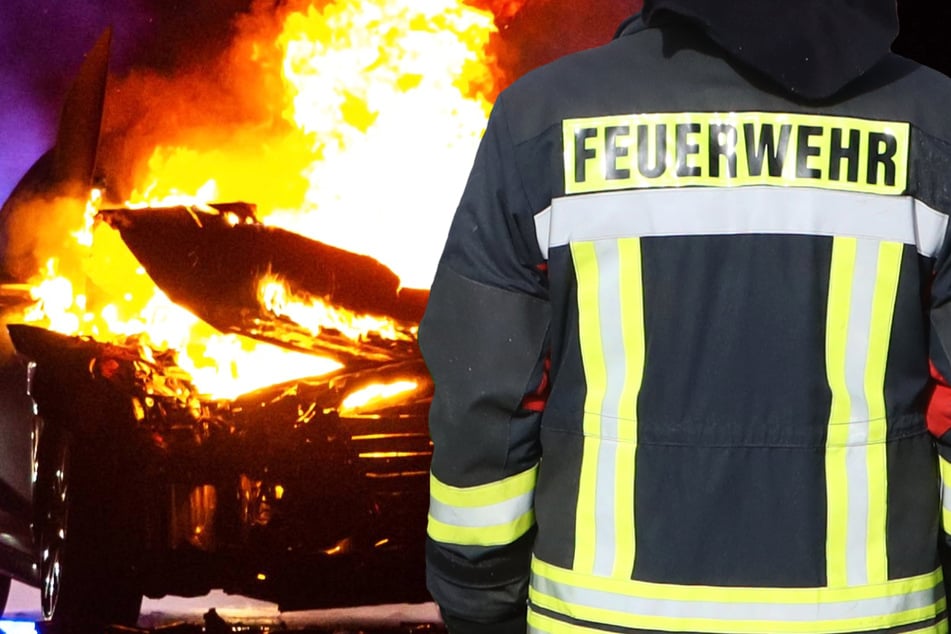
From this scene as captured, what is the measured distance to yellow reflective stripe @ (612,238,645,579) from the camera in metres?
1.29

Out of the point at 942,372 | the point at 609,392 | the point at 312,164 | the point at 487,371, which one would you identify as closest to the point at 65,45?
the point at 312,164

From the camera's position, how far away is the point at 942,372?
132cm

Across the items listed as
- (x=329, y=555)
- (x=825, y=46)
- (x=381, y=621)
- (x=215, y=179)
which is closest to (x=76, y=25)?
(x=215, y=179)

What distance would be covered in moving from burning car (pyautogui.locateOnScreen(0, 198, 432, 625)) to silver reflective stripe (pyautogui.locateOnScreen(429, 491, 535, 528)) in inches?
39.7

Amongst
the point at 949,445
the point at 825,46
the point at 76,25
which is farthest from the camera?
the point at 76,25

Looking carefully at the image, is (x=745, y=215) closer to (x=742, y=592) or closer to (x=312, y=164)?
(x=742, y=592)

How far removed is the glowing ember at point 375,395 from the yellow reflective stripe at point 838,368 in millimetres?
1260

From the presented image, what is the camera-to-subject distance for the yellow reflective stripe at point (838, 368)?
1.28m

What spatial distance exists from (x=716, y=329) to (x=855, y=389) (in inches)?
8.0

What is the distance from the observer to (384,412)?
2.39m

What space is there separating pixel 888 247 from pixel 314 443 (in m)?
1.49

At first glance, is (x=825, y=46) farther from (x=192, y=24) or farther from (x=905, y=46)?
(x=192, y=24)

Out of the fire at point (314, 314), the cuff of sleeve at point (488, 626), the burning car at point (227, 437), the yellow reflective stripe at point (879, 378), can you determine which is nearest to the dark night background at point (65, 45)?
the burning car at point (227, 437)

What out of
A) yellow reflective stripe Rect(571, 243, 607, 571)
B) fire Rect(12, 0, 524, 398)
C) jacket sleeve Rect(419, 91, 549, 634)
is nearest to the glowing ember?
fire Rect(12, 0, 524, 398)
